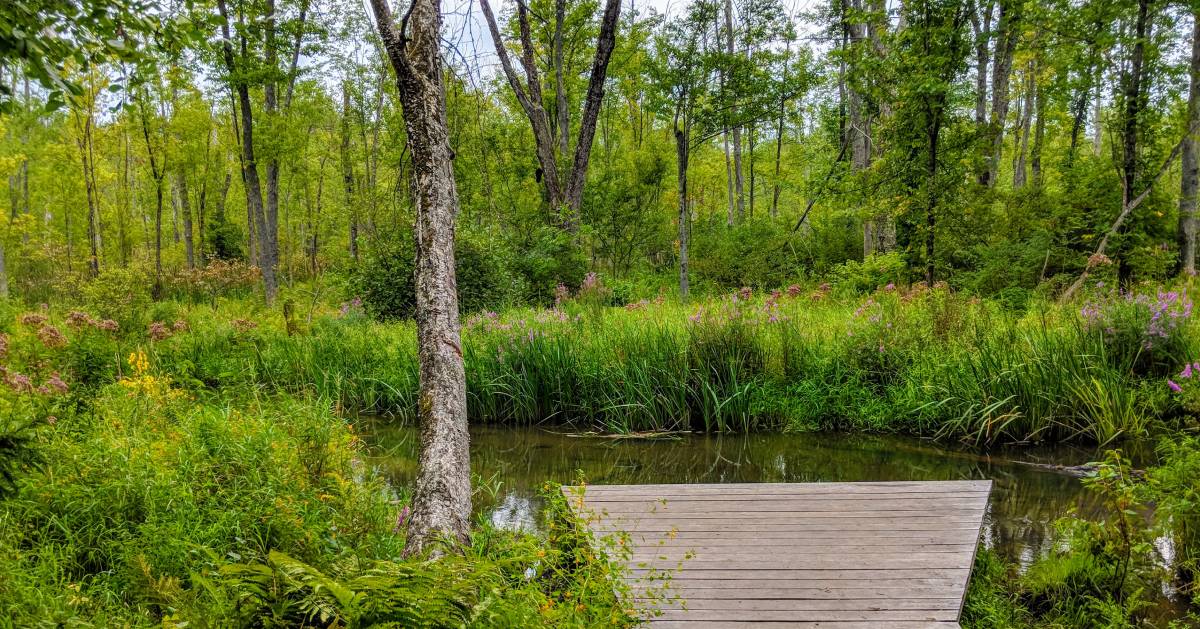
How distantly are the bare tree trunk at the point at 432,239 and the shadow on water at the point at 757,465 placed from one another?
1.82 metres

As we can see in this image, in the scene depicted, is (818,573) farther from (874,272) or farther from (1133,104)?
(1133,104)

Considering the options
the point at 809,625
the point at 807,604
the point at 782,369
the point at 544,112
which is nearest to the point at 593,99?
the point at 544,112

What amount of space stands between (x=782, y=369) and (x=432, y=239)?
5157 mm

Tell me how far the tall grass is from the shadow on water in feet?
1.04

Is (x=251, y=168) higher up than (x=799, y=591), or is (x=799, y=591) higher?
(x=251, y=168)

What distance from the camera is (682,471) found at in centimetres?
602

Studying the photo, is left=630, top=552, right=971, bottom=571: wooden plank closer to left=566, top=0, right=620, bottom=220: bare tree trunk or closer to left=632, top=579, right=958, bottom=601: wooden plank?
left=632, top=579, right=958, bottom=601: wooden plank

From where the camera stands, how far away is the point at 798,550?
3.46 meters

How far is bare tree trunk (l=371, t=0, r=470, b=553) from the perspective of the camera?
3172mm

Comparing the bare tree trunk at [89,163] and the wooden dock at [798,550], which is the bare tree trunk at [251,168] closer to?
the bare tree trunk at [89,163]

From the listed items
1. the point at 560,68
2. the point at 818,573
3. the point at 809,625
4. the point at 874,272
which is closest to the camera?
the point at 809,625

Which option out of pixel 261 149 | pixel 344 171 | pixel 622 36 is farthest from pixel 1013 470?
pixel 344 171

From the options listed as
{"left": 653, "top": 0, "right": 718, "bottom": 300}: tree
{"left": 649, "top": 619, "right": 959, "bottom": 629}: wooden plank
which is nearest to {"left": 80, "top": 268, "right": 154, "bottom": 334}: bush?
{"left": 649, "top": 619, "right": 959, "bottom": 629}: wooden plank

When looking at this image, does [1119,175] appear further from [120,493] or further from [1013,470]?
[120,493]
